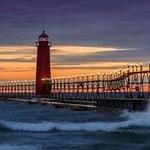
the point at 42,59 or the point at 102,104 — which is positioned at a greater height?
the point at 42,59

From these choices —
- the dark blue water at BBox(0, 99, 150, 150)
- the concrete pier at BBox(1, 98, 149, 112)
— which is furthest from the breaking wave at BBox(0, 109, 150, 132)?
the concrete pier at BBox(1, 98, 149, 112)

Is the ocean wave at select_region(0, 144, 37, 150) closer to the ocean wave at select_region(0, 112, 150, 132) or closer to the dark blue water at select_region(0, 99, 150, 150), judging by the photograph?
the dark blue water at select_region(0, 99, 150, 150)

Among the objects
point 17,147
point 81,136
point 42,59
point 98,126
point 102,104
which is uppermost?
point 42,59

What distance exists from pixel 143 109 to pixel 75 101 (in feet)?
102

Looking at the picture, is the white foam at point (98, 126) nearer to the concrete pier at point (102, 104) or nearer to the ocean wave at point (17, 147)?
the concrete pier at point (102, 104)

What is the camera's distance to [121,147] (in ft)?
156

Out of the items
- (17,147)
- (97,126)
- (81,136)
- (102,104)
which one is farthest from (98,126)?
(102,104)

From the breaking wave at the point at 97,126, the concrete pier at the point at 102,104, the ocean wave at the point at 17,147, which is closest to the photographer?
the ocean wave at the point at 17,147

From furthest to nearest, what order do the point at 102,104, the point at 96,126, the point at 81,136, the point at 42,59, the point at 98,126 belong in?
the point at 42,59
the point at 102,104
the point at 98,126
the point at 96,126
the point at 81,136

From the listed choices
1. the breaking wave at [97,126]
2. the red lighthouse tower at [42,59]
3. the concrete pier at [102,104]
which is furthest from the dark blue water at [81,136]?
the red lighthouse tower at [42,59]

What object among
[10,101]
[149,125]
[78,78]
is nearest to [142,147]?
[149,125]

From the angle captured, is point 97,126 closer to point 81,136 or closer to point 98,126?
point 98,126

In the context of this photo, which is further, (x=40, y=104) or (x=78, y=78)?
(x=78, y=78)

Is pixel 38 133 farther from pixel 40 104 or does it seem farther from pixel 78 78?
pixel 78 78
